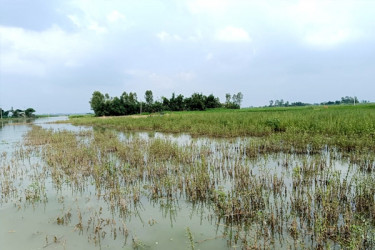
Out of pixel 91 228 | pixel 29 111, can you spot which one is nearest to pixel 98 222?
pixel 91 228

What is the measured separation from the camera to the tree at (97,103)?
63594mm

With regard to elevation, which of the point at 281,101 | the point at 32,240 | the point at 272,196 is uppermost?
the point at 281,101

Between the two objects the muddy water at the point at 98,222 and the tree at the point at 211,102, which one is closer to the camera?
the muddy water at the point at 98,222

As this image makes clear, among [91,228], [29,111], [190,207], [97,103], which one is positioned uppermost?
[97,103]

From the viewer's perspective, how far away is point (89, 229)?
3.75 meters

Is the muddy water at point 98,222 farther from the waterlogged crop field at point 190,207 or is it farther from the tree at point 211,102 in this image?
the tree at point 211,102

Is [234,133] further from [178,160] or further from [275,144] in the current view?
[178,160]

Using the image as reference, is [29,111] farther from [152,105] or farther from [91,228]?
[91,228]

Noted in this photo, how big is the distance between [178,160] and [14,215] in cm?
451

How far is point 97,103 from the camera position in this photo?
2625 inches

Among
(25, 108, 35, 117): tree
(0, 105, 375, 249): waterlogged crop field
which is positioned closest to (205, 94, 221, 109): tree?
(0, 105, 375, 249): waterlogged crop field

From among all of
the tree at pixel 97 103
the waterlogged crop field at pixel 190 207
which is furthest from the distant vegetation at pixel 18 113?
the waterlogged crop field at pixel 190 207

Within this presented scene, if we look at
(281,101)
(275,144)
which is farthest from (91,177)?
(281,101)

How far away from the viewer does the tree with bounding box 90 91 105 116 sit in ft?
209
